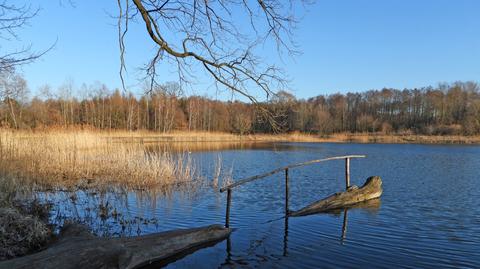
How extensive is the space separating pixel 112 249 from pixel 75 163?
420 inches

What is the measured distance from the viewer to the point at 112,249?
5461mm

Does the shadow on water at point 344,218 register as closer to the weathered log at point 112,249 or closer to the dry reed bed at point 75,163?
the weathered log at point 112,249

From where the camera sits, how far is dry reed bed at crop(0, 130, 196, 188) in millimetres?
12570

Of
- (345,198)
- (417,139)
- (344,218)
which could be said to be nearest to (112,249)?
(344,218)

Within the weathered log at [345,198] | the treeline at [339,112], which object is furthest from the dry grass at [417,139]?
the weathered log at [345,198]

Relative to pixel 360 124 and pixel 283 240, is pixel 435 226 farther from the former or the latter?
pixel 360 124

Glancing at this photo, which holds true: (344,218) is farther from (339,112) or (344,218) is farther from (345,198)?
(339,112)

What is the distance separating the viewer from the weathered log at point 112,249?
4.96 meters

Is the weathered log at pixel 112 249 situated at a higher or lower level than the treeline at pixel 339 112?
lower

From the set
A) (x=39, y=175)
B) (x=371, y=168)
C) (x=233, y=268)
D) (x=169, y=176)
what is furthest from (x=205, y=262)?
(x=371, y=168)

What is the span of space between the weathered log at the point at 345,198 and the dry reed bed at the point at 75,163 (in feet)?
20.4

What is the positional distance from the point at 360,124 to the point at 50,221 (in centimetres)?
7182

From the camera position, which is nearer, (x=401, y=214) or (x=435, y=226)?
(x=435, y=226)

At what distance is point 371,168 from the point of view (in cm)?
2083
